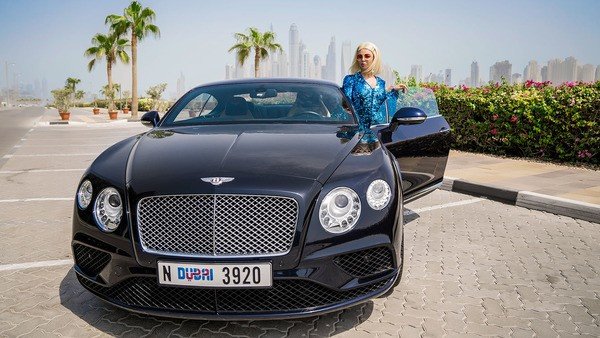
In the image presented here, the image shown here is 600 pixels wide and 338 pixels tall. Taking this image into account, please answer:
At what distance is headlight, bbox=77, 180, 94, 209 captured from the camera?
2926 millimetres

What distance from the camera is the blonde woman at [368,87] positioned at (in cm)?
526

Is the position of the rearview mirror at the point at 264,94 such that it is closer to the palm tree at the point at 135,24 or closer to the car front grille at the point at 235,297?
the car front grille at the point at 235,297

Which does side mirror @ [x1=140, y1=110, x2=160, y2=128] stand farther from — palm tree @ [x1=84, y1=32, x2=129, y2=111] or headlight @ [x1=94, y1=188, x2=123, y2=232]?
palm tree @ [x1=84, y1=32, x2=129, y2=111]

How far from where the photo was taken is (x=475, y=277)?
3.92m

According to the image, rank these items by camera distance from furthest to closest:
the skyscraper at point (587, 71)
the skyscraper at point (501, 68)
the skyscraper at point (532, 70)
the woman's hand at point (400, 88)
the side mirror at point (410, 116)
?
the skyscraper at point (532, 70) < the skyscraper at point (501, 68) < the skyscraper at point (587, 71) < the woman's hand at point (400, 88) < the side mirror at point (410, 116)

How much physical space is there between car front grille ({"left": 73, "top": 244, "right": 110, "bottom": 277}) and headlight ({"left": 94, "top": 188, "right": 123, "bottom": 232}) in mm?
155

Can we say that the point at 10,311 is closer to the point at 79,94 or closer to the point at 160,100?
the point at 160,100

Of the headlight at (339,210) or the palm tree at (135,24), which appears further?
the palm tree at (135,24)

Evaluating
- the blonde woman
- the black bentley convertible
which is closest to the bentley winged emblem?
the black bentley convertible

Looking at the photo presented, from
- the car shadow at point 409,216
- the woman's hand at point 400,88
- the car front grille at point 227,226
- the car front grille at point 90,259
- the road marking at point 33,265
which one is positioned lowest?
the road marking at point 33,265

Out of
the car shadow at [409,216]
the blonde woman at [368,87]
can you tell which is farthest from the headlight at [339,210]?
the car shadow at [409,216]

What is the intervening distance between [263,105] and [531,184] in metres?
4.78

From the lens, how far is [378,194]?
281 centimetres

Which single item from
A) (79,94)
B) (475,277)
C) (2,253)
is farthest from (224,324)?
(79,94)
